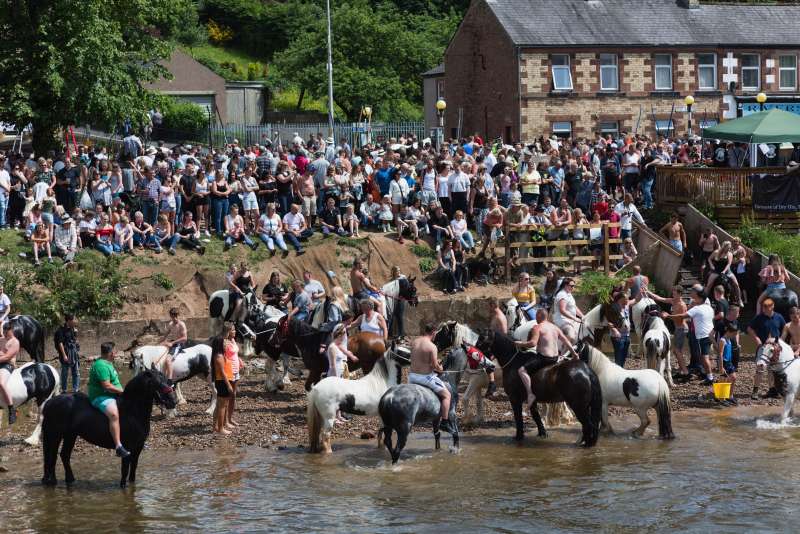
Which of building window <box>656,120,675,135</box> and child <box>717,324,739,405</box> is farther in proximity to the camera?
building window <box>656,120,675,135</box>

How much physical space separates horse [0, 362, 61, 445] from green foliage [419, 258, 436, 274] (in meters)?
12.8

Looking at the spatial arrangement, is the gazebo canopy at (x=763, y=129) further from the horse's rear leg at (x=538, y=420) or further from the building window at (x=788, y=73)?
the building window at (x=788, y=73)

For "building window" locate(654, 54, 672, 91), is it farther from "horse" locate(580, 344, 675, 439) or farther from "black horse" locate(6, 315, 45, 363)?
"black horse" locate(6, 315, 45, 363)

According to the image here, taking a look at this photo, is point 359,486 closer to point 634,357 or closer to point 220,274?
point 634,357

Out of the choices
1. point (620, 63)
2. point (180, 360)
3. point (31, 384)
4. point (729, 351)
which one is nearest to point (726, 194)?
point (729, 351)

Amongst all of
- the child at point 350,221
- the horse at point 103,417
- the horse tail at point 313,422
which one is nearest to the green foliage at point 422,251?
the child at point 350,221

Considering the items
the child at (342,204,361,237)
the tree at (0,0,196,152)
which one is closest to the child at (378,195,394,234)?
the child at (342,204,361,237)

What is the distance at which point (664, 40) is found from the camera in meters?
45.7

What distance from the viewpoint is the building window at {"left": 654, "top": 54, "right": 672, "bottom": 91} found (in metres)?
45.9

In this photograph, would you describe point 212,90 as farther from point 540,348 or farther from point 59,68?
point 540,348

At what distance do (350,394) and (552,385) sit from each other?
302 centimetres

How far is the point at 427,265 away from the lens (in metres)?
29.1

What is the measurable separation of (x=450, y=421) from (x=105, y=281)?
12.3m

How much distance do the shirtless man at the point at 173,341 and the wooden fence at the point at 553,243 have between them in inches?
449
